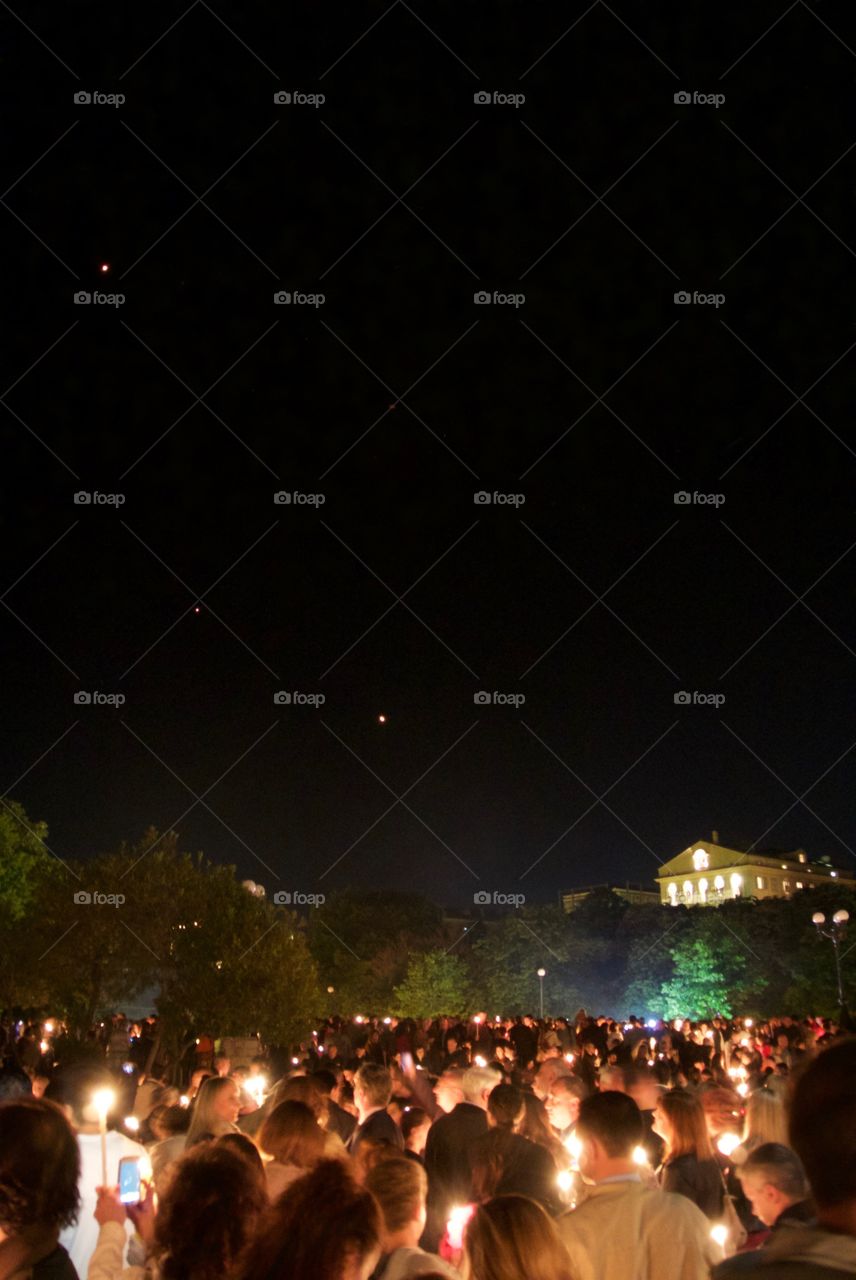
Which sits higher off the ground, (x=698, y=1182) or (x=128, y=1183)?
(x=128, y=1183)

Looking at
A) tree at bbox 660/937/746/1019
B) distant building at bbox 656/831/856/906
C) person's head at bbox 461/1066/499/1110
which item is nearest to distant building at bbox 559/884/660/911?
distant building at bbox 656/831/856/906

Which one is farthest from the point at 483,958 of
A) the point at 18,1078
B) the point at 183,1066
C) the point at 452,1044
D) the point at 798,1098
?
the point at 798,1098

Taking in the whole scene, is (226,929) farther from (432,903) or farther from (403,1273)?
(432,903)

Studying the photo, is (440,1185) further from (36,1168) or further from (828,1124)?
(828,1124)

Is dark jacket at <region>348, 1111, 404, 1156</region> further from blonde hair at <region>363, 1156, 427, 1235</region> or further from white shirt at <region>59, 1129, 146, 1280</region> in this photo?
blonde hair at <region>363, 1156, 427, 1235</region>

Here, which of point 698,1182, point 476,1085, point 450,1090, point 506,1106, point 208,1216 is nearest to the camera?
point 208,1216

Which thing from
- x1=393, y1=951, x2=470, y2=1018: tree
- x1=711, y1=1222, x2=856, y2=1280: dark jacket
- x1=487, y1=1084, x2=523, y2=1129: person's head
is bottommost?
x1=711, y1=1222, x2=856, y2=1280: dark jacket

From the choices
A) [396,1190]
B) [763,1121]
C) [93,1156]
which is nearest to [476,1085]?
[763,1121]

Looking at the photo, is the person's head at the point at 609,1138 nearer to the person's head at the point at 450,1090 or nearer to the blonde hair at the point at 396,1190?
the blonde hair at the point at 396,1190
